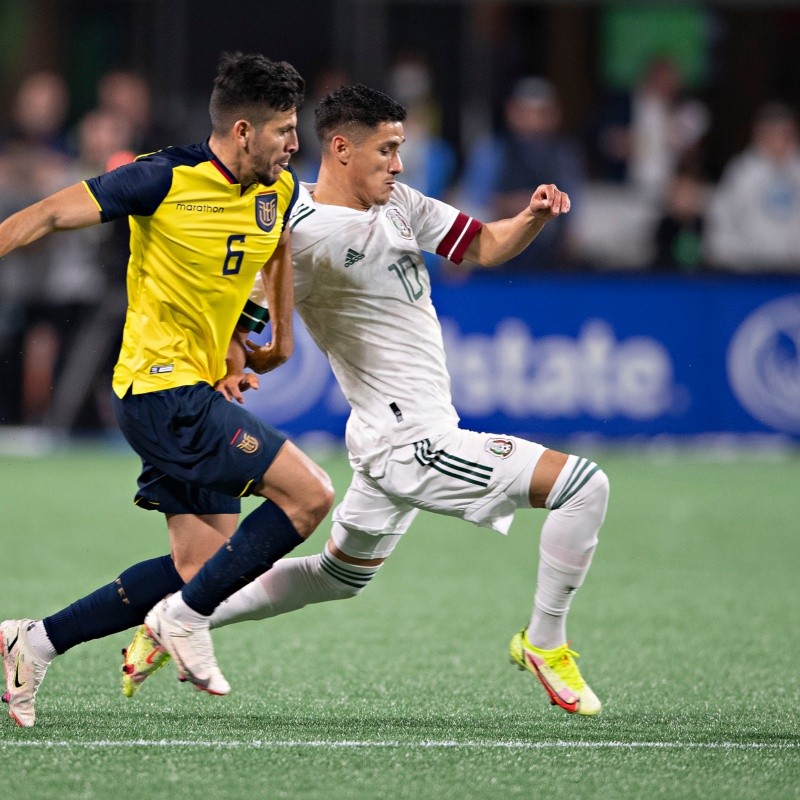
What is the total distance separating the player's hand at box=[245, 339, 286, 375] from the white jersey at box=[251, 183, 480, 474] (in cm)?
23

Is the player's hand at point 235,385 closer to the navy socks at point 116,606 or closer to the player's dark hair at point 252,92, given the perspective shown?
the navy socks at point 116,606

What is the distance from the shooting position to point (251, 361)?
16.7ft

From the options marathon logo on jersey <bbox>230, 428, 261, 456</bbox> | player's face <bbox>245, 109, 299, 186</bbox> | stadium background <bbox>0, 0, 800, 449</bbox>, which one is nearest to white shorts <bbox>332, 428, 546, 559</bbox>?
marathon logo on jersey <bbox>230, 428, 261, 456</bbox>

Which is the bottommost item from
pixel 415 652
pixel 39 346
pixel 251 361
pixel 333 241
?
pixel 39 346

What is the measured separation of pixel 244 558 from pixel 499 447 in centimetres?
89

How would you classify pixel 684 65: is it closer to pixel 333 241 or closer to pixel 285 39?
pixel 285 39

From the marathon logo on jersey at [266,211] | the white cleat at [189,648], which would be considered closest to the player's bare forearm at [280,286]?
the marathon logo on jersey at [266,211]

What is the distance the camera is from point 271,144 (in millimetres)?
4684

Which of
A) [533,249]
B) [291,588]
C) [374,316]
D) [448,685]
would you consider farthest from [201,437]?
[533,249]

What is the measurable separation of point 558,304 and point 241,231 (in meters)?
8.39

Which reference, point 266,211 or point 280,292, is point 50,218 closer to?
point 266,211

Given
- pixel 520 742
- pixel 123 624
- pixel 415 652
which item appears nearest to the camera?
pixel 520 742

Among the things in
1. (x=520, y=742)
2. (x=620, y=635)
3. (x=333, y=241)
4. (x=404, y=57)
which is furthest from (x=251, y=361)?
(x=404, y=57)

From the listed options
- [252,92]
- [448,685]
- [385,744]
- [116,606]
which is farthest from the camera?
[448,685]
